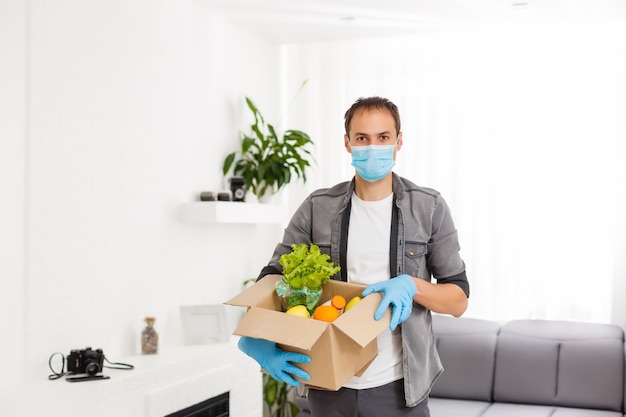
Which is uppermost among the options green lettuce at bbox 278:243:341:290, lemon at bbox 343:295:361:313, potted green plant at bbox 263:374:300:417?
green lettuce at bbox 278:243:341:290

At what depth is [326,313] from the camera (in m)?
1.83

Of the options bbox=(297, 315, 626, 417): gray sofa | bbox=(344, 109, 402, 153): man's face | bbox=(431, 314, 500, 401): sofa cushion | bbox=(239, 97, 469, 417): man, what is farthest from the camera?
bbox=(431, 314, 500, 401): sofa cushion

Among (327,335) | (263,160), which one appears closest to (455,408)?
(263,160)

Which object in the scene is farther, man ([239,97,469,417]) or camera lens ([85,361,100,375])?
camera lens ([85,361,100,375])

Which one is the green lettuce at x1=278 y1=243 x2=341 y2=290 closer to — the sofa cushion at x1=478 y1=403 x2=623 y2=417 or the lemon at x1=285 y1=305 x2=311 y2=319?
the lemon at x1=285 y1=305 x2=311 y2=319

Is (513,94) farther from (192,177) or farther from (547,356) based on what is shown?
(192,177)

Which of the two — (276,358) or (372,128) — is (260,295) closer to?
(276,358)

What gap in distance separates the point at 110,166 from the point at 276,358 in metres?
1.72

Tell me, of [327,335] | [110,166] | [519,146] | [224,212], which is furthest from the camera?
[519,146]

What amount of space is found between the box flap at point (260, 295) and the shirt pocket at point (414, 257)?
36 centimetres

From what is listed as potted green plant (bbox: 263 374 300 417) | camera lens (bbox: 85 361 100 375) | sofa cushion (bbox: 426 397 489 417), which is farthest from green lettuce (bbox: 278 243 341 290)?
potted green plant (bbox: 263 374 300 417)

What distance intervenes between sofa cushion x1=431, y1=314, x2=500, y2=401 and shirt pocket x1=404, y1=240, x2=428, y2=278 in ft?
7.61

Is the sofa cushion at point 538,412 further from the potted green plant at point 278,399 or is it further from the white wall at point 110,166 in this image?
the white wall at point 110,166

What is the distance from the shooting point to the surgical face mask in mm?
2062
